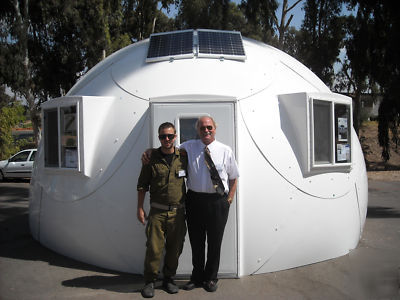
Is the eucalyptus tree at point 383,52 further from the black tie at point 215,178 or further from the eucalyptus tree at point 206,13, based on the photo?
the eucalyptus tree at point 206,13

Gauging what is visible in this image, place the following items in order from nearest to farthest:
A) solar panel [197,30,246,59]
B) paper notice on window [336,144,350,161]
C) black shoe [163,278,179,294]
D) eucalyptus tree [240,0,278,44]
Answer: black shoe [163,278,179,294], paper notice on window [336,144,350,161], solar panel [197,30,246,59], eucalyptus tree [240,0,278,44]

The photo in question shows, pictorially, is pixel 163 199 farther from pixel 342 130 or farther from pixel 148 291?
pixel 342 130

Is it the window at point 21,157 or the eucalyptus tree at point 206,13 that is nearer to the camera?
the window at point 21,157

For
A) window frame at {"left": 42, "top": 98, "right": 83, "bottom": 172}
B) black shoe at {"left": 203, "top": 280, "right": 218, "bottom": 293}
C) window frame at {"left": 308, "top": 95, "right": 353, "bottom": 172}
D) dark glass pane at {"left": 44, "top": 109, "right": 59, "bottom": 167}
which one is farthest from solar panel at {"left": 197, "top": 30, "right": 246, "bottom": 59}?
black shoe at {"left": 203, "top": 280, "right": 218, "bottom": 293}

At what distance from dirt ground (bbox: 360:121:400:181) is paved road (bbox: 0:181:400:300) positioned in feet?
41.5

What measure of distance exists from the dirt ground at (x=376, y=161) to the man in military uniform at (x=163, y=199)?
15.1 metres

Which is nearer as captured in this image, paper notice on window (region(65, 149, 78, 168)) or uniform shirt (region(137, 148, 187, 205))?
uniform shirt (region(137, 148, 187, 205))

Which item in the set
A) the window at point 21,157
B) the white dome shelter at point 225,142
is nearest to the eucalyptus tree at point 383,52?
the white dome shelter at point 225,142

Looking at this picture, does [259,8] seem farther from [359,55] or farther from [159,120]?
[159,120]

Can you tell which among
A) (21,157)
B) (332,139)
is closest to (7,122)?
(21,157)

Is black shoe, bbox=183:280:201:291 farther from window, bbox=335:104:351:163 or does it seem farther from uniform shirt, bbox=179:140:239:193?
window, bbox=335:104:351:163

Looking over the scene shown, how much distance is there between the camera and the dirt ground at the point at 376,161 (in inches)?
692

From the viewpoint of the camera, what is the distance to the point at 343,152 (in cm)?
533

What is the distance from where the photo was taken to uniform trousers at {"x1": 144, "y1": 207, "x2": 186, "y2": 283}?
3.95 meters
